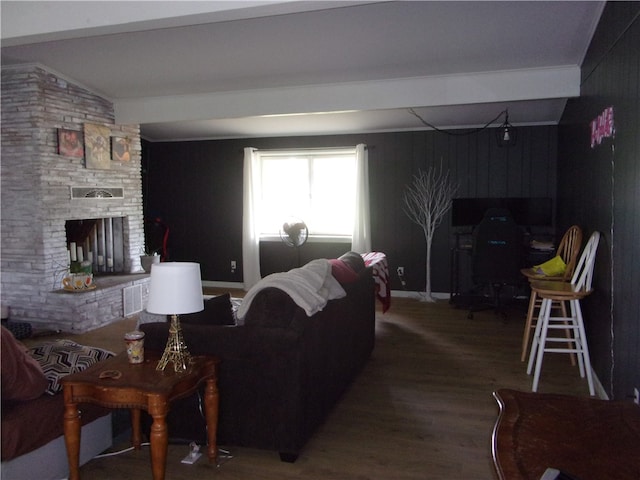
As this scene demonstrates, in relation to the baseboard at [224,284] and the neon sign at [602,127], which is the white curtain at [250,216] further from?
the neon sign at [602,127]

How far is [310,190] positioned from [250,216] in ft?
2.95

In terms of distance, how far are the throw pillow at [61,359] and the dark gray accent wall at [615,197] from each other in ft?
8.92

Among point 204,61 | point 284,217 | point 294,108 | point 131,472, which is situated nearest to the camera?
point 131,472

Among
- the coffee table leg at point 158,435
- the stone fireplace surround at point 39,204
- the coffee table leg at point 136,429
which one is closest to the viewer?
the coffee table leg at point 158,435

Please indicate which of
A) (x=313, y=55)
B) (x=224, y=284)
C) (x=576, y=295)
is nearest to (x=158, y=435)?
(x=576, y=295)

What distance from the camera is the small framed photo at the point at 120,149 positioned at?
605 cm

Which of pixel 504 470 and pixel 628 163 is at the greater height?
pixel 628 163

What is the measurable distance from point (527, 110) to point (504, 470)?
547 centimetres

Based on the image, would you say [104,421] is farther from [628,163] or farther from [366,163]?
[366,163]

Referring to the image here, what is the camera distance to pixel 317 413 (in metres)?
2.91

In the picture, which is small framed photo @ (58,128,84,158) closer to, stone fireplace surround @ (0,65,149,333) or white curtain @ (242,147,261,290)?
stone fireplace surround @ (0,65,149,333)

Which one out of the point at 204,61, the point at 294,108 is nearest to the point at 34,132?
the point at 204,61

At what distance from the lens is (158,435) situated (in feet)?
7.13

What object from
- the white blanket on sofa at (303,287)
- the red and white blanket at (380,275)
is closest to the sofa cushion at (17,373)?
the white blanket on sofa at (303,287)
